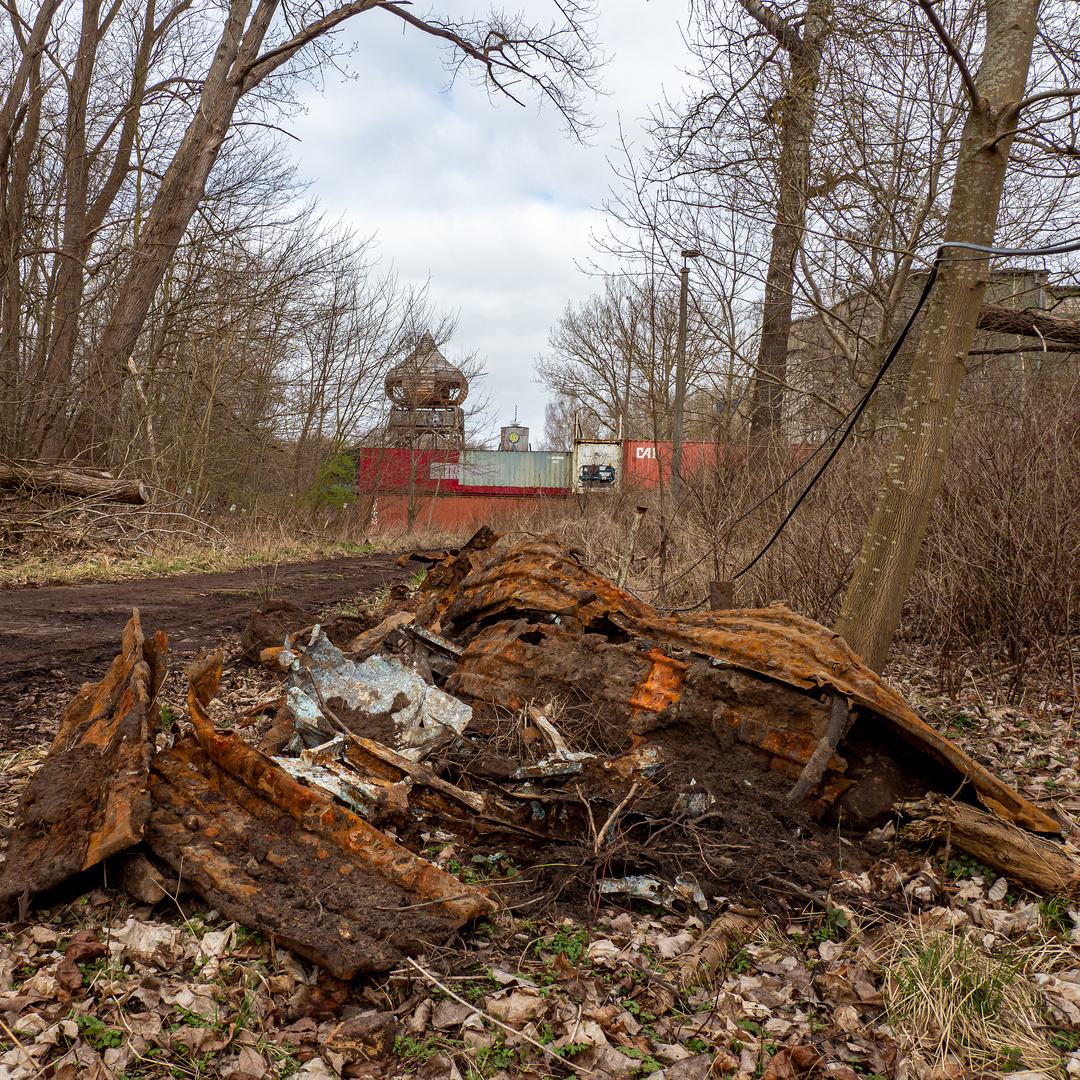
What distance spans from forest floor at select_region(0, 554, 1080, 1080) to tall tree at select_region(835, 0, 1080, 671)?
194 cm

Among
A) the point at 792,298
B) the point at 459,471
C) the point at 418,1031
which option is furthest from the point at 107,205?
the point at 418,1031

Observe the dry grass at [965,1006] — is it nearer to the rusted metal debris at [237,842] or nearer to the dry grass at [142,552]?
the rusted metal debris at [237,842]

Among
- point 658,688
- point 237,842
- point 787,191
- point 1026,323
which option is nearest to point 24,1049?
point 237,842

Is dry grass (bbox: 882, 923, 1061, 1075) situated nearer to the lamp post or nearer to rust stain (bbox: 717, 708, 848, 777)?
rust stain (bbox: 717, 708, 848, 777)

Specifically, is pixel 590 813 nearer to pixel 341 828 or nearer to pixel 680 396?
pixel 341 828

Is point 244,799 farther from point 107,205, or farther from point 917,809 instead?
point 107,205

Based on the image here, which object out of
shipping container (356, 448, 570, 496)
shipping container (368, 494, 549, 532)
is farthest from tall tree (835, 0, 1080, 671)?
shipping container (368, 494, 549, 532)

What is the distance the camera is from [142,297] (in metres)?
12.8

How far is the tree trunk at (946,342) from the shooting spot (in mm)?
4434

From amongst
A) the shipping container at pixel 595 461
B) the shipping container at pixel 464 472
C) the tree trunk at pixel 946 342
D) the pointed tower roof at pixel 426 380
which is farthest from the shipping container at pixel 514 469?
the tree trunk at pixel 946 342

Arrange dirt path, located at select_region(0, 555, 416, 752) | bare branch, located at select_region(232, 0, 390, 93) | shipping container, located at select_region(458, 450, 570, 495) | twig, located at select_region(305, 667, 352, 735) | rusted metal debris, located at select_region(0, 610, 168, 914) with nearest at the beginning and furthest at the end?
rusted metal debris, located at select_region(0, 610, 168, 914) → twig, located at select_region(305, 667, 352, 735) → dirt path, located at select_region(0, 555, 416, 752) → bare branch, located at select_region(232, 0, 390, 93) → shipping container, located at select_region(458, 450, 570, 495)

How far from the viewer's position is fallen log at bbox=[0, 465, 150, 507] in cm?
1092

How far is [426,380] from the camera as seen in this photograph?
1014 inches

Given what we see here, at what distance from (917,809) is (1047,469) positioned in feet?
12.1
